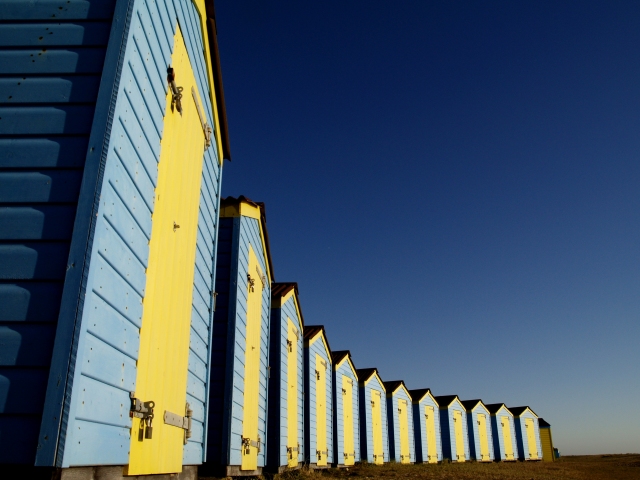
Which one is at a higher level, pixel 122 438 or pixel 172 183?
pixel 172 183

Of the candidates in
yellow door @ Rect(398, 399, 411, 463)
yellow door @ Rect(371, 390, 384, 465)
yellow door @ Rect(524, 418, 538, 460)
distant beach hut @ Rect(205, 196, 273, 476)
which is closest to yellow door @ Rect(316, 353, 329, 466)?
distant beach hut @ Rect(205, 196, 273, 476)

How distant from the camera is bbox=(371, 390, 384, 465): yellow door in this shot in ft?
77.8

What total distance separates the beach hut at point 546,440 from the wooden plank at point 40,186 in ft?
175

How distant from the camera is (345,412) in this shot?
2077 centimetres

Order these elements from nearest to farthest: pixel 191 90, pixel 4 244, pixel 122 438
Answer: pixel 4 244 < pixel 122 438 < pixel 191 90

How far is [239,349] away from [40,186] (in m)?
6.22

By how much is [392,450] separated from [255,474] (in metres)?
17.8

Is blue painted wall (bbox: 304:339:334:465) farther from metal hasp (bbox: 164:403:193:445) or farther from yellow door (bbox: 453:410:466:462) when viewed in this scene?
yellow door (bbox: 453:410:466:462)

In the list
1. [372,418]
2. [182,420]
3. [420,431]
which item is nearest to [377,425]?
[372,418]

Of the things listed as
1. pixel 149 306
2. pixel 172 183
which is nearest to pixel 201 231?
pixel 172 183

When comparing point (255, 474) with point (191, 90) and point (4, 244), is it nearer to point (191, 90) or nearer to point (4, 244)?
point (191, 90)

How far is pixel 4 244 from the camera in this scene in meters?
3.10

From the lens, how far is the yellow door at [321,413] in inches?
664

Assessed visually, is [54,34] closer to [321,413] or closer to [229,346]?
[229,346]
